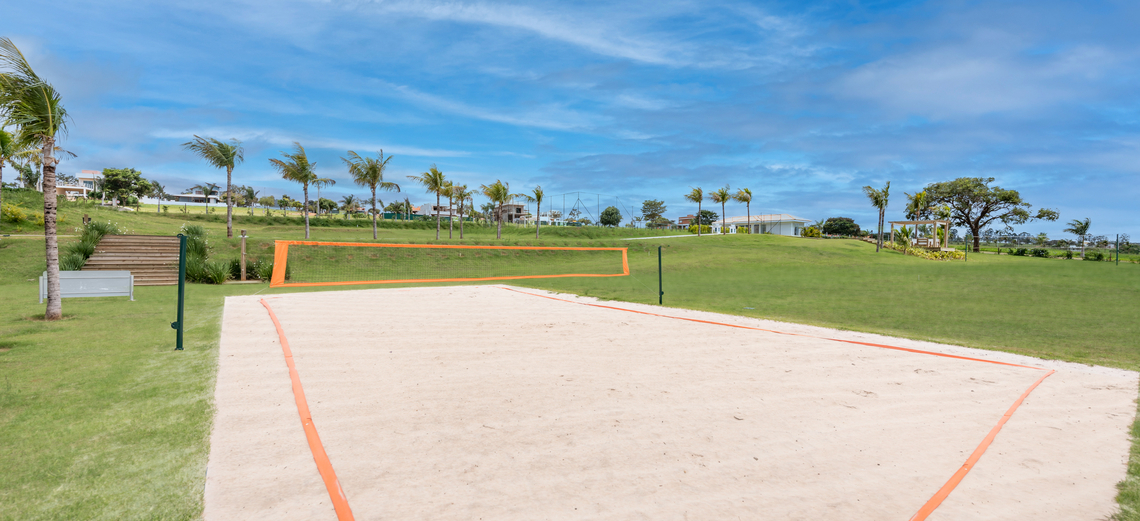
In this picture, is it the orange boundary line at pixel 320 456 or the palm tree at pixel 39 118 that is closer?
the orange boundary line at pixel 320 456

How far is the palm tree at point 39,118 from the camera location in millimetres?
8289

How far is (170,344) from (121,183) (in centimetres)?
8950

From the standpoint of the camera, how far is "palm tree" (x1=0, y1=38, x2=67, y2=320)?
326 inches

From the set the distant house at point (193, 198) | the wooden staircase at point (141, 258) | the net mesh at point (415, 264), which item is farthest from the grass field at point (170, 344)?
the distant house at point (193, 198)

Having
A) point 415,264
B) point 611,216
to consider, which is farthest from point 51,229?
point 611,216

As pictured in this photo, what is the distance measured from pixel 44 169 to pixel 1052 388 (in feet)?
48.6

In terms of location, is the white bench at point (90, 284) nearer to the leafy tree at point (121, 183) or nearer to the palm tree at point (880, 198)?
Answer: the palm tree at point (880, 198)

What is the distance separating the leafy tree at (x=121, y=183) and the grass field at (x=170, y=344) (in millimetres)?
66350

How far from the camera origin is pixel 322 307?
36.5 ft

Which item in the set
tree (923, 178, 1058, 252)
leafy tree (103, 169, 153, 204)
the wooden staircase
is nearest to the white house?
tree (923, 178, 1058, 252)

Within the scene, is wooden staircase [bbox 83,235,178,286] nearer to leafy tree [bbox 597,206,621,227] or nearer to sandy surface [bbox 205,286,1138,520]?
sandy surface [bbox 205,286,1138,520]

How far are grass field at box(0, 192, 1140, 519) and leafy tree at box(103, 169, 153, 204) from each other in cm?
6635

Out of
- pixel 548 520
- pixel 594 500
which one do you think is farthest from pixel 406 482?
pixel 594 500

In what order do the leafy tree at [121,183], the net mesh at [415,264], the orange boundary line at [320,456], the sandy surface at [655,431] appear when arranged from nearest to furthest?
the orange boundary line at [320,456]
the sandy surface at [655,431]
the net mesh at [415,264]
the leafy tree at [121,183]
